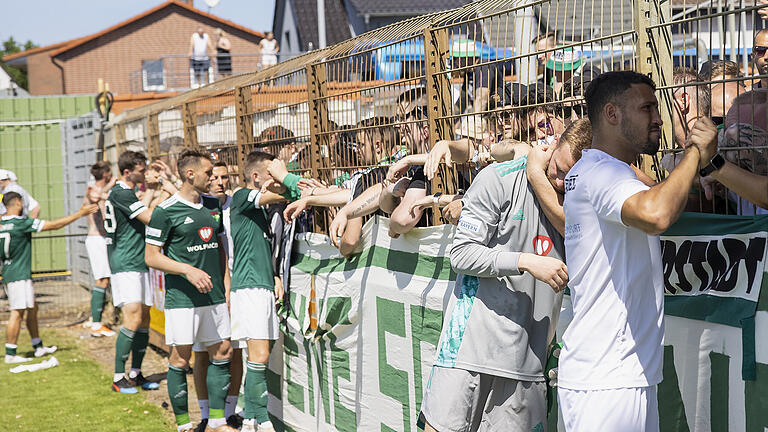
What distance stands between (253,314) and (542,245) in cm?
359

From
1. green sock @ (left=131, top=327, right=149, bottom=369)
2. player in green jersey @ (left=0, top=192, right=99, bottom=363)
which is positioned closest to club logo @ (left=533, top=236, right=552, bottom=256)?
green sock @ (left=131, top=327, right=149, bottom=369)

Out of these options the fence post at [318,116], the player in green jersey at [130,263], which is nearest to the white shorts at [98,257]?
the player in green jersey at [130,263]

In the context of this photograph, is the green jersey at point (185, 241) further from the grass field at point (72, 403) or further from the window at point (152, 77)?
the window at point (152, 77)

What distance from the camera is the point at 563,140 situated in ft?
12.1

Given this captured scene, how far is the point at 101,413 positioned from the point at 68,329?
5.15 metres

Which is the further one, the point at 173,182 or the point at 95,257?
the point at 95,257

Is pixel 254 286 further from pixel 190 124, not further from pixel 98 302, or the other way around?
pixel 98 302

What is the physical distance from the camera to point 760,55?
141 inches

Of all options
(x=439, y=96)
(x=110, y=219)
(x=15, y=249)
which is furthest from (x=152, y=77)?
(x=439, y=96)

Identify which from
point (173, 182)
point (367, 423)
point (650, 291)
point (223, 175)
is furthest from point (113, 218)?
point (650, 291)

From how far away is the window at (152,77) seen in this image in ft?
91.0

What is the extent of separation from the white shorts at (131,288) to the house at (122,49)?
127 feet

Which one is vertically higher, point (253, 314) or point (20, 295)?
point (253, 314)

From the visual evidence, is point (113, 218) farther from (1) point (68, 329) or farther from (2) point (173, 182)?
(1) point (68, 329)
